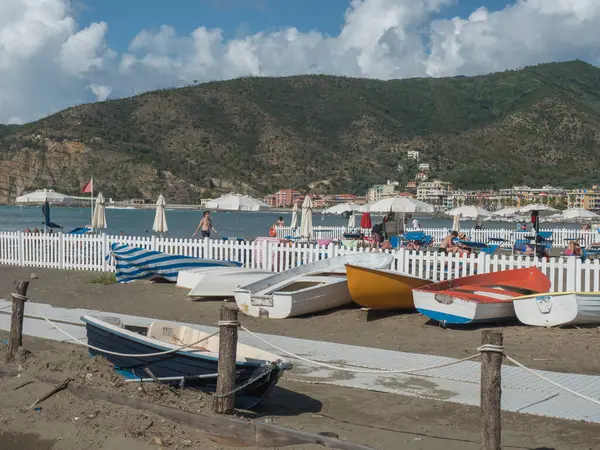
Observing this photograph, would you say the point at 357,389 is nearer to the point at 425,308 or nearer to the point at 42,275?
the point at 425,308

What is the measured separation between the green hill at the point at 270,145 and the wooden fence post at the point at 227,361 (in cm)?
12761

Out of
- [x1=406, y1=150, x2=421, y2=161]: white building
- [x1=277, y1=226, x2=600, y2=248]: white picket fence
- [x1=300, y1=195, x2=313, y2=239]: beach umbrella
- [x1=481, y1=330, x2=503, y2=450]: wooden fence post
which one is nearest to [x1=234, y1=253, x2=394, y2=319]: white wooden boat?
[x1=481, y1=330, x2=503, y2=450]: wooden fence post

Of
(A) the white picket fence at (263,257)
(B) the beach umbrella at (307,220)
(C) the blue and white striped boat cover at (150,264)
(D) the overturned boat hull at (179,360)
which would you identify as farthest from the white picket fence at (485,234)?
(D) the overturned boat hull at (179,360)

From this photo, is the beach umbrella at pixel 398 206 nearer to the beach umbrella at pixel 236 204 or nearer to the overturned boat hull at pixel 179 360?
the beach umbrella at pixel 236 204

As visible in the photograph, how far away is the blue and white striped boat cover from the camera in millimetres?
16203

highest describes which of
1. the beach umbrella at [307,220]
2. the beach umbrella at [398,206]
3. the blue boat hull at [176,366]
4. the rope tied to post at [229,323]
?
the beach umbrella at [398,206]

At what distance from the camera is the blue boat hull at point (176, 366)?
6.46m

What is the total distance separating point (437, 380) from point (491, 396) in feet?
9.91

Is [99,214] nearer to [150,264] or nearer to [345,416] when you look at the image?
[150,264]

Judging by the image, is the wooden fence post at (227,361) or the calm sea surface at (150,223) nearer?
the wooden fence post at (227,361)

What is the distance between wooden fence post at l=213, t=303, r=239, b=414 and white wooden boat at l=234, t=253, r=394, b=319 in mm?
6045

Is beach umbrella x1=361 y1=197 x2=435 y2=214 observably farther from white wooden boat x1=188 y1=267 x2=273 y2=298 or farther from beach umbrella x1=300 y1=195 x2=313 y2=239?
white wooden boat x1=188 y1=267 x2=273 y2=298

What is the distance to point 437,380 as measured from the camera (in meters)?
8.09

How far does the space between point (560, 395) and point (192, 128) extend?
463ft
